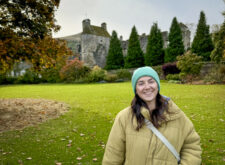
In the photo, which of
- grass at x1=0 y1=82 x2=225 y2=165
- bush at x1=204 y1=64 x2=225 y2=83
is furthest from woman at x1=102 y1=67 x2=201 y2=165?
bush at x1=204 y1=64 x2=225 y2=83

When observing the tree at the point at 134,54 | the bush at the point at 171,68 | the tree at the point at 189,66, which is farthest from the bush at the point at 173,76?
the tree at the point at 134,54

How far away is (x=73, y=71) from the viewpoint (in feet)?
99.8

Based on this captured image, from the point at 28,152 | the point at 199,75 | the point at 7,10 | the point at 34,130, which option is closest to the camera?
the point at 28,152

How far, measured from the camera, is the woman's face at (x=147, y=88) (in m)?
2.03

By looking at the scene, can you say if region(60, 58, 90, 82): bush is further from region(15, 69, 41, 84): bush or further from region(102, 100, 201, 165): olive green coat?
region(102, 100, 201, 165): olive green coat

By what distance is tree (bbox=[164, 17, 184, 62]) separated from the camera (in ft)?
96.7

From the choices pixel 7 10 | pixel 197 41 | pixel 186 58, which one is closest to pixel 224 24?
pixel 186 58

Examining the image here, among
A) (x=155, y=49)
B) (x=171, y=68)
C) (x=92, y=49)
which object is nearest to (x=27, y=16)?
(x=171, y=68)

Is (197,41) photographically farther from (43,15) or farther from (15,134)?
(15,134)

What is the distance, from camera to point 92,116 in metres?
7.18

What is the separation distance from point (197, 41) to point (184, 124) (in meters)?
29.9

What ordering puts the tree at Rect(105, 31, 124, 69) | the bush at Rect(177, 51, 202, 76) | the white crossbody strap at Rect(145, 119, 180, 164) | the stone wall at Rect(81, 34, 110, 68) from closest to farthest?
the white crossbody strap at Rect(145, 119, 180, 164)
the bush at Rect(177, 51, 202, 76)
the tree at Rect(105, 31, 124, 69)
the stone wall at Rect(81, 34, 110, 68)

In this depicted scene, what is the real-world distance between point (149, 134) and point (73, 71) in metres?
29.6

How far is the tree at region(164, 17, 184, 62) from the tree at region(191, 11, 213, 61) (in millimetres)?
2284
